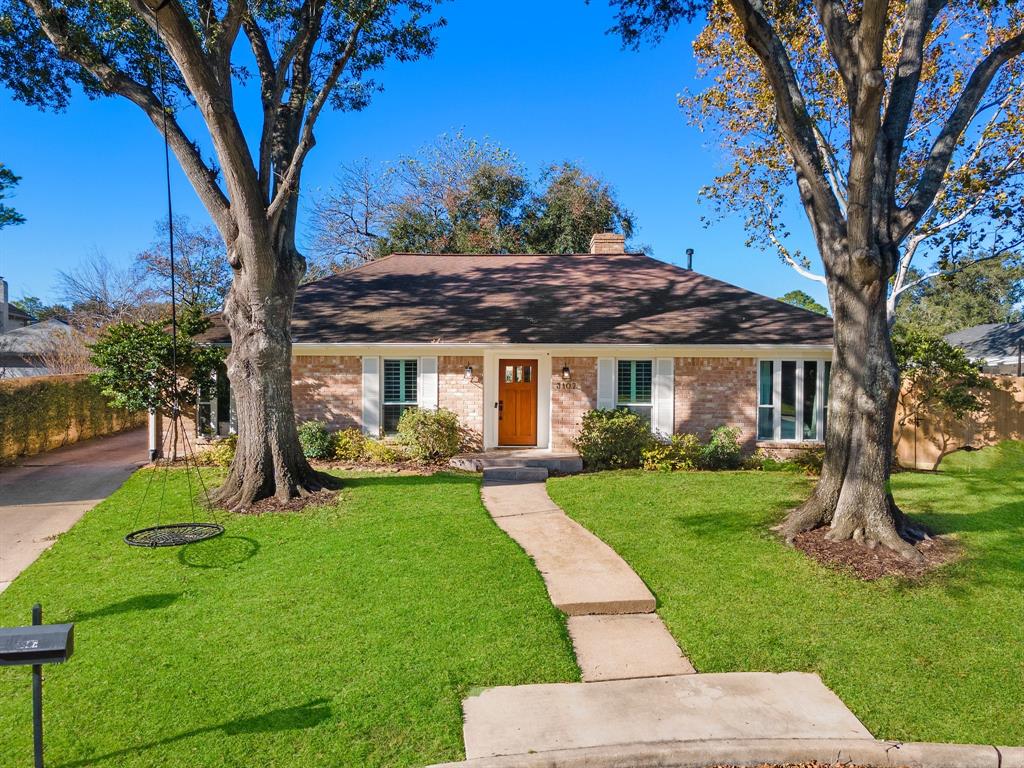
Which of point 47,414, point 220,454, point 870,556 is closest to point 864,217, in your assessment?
point 870,556

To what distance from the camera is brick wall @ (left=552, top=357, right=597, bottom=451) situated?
12.9m

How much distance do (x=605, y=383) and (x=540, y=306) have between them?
2710 mm

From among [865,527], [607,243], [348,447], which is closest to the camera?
[865,527]

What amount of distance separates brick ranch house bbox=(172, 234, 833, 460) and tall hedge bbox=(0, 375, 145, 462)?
3685 mm

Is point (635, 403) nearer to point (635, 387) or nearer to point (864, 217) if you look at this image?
point (635, 387)

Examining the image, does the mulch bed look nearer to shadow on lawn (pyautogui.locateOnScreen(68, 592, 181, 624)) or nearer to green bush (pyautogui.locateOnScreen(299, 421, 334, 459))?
shadow on lawn (pyautogui.locateOnScreen(68, 592, 181, 624))

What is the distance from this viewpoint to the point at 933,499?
366 inches

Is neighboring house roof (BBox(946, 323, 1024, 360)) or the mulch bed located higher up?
neighboring house roof (BBox(946, 323, 1024, 360))

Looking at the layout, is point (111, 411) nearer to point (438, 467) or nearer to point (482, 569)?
point (438, 467)

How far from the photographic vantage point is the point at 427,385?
42.6ft

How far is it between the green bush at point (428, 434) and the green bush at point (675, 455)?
393 centimetres

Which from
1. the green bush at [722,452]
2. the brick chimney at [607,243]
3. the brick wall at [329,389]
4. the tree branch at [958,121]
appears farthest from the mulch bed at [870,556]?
the brick chimney at [607,243]

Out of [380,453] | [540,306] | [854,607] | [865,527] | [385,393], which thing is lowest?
[854,607]

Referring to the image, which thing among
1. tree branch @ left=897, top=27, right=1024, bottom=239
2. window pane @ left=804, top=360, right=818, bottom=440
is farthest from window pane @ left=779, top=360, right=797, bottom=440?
tree branch @ left=897, top=27, right=1024, bottom=239
